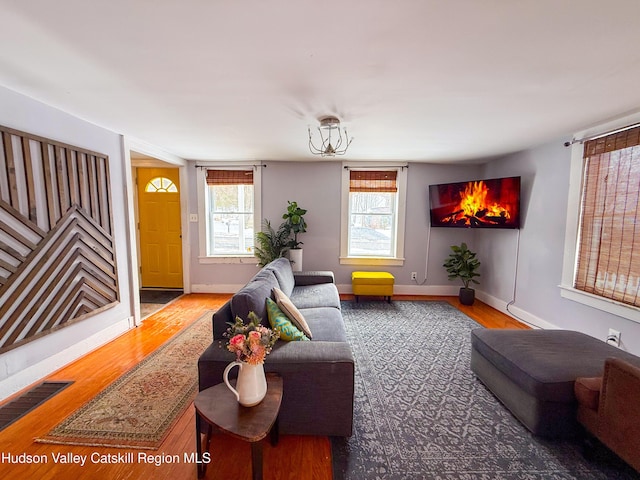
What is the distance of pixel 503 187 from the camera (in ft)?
11.7

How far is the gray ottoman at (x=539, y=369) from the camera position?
1.63 m

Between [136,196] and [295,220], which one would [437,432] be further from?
[136,196]

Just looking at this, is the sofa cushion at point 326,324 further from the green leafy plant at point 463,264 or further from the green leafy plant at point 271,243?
the green leafy plant at point 463,264

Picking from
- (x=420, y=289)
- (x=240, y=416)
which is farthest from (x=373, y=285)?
(x=240, y=416)

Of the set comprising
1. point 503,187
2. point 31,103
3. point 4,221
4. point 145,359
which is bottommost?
point 145,359

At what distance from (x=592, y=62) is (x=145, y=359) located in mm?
3966

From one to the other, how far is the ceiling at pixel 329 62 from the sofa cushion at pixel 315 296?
1823 millimetres

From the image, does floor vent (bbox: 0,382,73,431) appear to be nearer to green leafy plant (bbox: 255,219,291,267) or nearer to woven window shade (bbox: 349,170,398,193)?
green leafy plant (bbox: 255,219,291,267)

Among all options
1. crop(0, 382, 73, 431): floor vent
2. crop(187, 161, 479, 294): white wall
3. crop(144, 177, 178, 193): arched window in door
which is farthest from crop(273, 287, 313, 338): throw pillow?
crop(144, 177, 178, 193): arched window in door

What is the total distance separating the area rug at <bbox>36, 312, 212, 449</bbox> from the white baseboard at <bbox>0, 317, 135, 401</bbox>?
0.64m

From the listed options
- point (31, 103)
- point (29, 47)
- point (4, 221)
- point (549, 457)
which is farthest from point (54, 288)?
point (549, 457)

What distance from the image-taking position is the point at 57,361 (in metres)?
2.37

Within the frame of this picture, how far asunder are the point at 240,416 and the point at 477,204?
3.96 meters

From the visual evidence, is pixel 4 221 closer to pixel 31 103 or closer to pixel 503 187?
pixel 31 103
